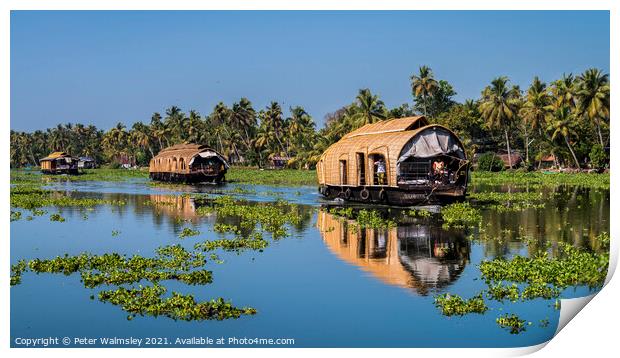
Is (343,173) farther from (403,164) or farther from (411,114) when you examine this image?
(411,114)

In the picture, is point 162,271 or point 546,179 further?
point 546,179

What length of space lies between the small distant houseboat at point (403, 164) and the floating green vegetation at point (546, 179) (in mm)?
11529

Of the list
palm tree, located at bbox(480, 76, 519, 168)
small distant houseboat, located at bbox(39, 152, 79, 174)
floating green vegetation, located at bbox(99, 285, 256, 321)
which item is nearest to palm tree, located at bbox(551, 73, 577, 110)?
palm tree, located at bbox(480, 76, 519, 168)

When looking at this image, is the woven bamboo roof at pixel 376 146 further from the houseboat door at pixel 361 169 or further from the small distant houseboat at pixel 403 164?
the houseboat door at pixel 361 169

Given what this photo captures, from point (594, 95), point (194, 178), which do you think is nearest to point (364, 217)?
point (594, 95)

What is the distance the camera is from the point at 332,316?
9.92 m

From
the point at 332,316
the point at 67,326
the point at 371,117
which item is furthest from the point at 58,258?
the point at 371,117

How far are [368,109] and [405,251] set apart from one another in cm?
3878

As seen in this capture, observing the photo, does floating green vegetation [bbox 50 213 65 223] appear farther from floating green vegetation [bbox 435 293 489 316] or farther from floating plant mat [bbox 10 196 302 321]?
floating green vegetation [bbox 435 293 489 316]

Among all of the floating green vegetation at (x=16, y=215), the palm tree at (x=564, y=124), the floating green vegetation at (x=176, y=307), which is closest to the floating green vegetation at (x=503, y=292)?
the floating green vegetation at (x=176, y=307)

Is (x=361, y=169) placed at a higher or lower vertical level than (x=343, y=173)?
higher

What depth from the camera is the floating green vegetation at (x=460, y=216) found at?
18.7 meters

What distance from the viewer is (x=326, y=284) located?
11.6 m

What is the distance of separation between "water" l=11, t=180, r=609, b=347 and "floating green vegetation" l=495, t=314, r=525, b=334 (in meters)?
0.11
